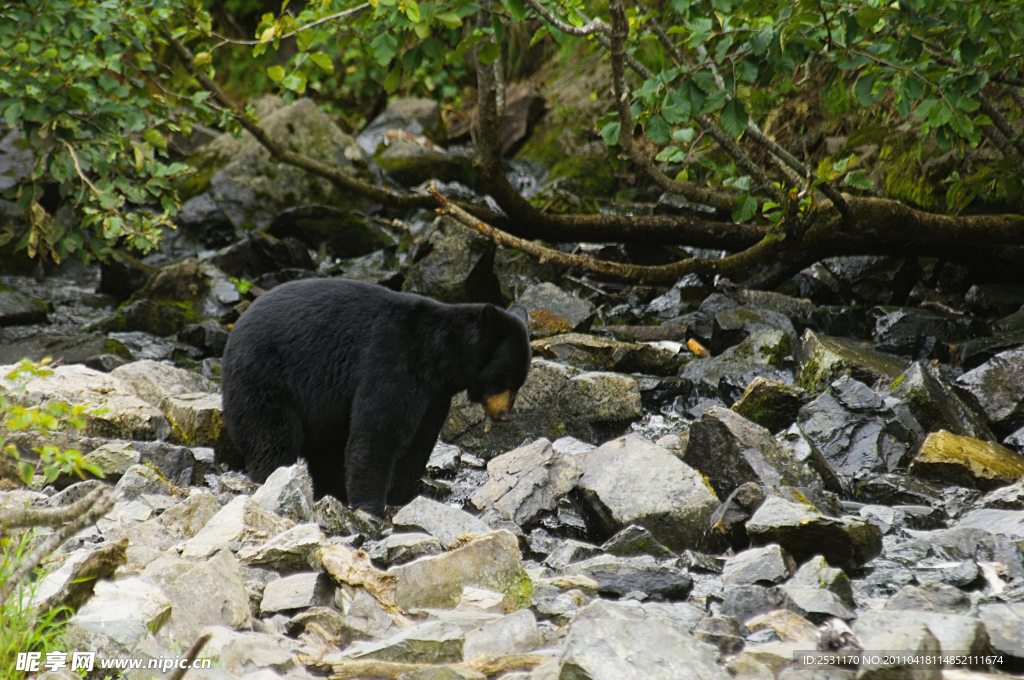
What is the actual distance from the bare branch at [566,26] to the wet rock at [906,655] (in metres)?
3.97

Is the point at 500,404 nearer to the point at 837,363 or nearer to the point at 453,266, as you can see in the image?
the point at 837,363

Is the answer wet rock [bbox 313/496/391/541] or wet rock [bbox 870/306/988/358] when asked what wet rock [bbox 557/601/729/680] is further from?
wet rock [bbox 870/306/988/358]

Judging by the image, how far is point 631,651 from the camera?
262 centimetres

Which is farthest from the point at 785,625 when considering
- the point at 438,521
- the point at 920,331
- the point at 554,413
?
the point at 920,331

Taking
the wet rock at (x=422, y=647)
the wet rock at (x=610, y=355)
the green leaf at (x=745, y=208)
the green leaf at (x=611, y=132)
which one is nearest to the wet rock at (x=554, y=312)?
the wet rock at (x=610, y=355)

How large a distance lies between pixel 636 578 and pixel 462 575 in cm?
80

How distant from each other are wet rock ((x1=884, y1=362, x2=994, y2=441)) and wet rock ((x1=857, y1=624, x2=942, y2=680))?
140 inches

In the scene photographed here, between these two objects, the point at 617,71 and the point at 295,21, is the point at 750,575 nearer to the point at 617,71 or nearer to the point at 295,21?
the point at 617,71

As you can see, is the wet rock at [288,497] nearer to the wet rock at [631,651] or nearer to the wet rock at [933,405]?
the wet rock at [631,651]

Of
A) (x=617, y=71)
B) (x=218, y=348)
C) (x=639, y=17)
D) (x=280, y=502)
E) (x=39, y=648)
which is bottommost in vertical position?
(x=218, y=348)

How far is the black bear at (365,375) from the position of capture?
4.85m

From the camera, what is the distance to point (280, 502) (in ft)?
13.9

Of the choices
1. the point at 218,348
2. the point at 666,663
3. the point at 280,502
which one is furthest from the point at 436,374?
the point at 218,348

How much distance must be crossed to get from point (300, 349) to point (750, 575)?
2.82 meters
